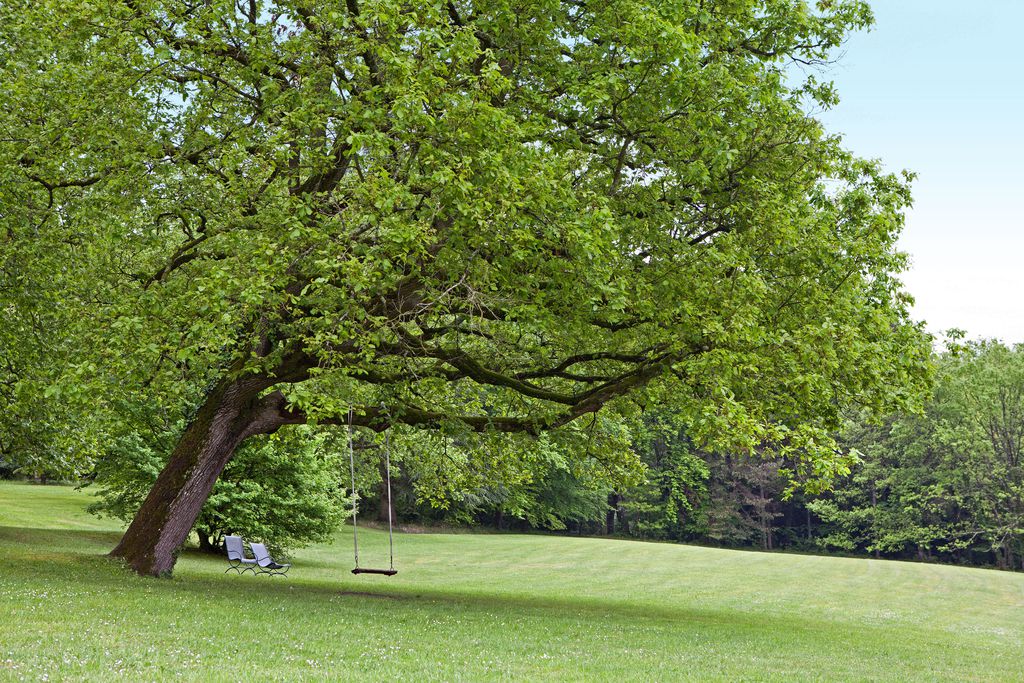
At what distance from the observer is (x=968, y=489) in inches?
2653

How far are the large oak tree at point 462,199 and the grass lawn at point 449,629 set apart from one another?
10.7ft

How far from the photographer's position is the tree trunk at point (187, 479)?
17172mm

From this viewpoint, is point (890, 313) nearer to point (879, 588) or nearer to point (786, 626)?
point (786, 626)

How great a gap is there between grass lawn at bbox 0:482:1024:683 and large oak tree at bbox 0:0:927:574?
3.25 meters

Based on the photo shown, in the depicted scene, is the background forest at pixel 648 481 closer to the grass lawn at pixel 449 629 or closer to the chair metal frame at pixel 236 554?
the grass lawn at pixel 449 629

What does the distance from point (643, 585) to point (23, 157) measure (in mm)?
27250

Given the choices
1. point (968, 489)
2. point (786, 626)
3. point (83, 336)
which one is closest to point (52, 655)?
point (83, 336)

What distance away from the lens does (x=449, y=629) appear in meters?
14.3

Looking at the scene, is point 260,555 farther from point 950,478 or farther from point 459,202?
point 950,478

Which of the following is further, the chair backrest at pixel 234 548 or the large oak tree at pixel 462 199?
the chair backrest at pixel 234 548

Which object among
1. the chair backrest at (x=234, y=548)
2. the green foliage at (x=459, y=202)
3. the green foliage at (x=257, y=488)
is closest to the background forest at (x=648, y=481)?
the green foliage at (x=257, y=488)

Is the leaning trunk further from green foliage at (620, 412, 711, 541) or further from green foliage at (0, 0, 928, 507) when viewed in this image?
green foliage at (620, 412, 711, 541)

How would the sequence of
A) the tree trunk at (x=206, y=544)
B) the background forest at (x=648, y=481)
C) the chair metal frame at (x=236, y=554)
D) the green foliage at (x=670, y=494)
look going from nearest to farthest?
the background forest at (x=648, y=481) < the chair metal frame at (x=236, y=554) < the tree trunk at (x=206, y=544) < the green foliage at (x=670, y=494)

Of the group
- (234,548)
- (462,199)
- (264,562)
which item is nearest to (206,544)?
(234,548)
